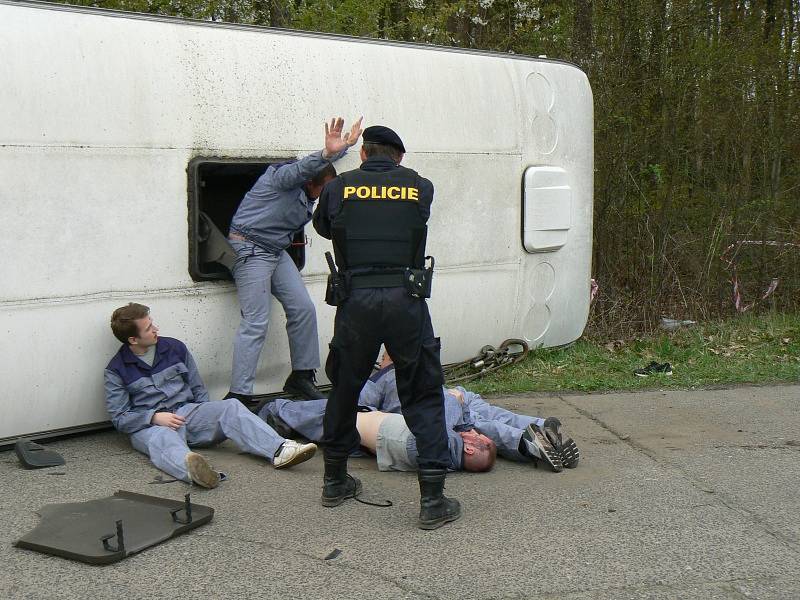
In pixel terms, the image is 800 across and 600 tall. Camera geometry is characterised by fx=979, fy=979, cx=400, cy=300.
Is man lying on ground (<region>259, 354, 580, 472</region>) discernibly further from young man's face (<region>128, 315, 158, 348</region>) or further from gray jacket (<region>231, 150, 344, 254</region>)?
gray jacket (<region>231, 150, 344, 254</region>)

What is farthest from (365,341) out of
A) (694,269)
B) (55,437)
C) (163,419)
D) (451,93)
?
(694,269)

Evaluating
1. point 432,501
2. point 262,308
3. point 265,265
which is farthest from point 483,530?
point 265,265

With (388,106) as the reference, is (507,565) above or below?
below

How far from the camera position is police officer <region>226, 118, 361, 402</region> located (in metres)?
6.07

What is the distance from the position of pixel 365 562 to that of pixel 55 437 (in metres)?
2.48

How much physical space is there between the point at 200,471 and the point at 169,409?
72 centimetres

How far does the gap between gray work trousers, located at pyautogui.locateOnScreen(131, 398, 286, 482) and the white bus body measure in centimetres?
58

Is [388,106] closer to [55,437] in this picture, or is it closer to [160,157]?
[160,157]

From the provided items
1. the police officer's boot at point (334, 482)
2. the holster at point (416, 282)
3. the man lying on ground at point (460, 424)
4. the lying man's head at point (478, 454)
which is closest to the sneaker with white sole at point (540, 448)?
the man lying on ground at point (460, 424)

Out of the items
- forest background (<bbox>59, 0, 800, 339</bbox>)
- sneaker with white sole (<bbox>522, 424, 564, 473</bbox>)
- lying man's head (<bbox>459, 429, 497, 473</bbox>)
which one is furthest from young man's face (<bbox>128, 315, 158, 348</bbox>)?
forest background (<bbox>59, 0, 800, 339</bbox>)

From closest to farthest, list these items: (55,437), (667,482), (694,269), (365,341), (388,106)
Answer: (365,341)
(667,482)
(55,437)
(388,106)
(694,269)

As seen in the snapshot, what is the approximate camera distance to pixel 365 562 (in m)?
4.05

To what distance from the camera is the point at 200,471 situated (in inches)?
194

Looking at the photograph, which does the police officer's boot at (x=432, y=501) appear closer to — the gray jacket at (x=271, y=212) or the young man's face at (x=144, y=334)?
the young man's face at (x=144, y=334)
